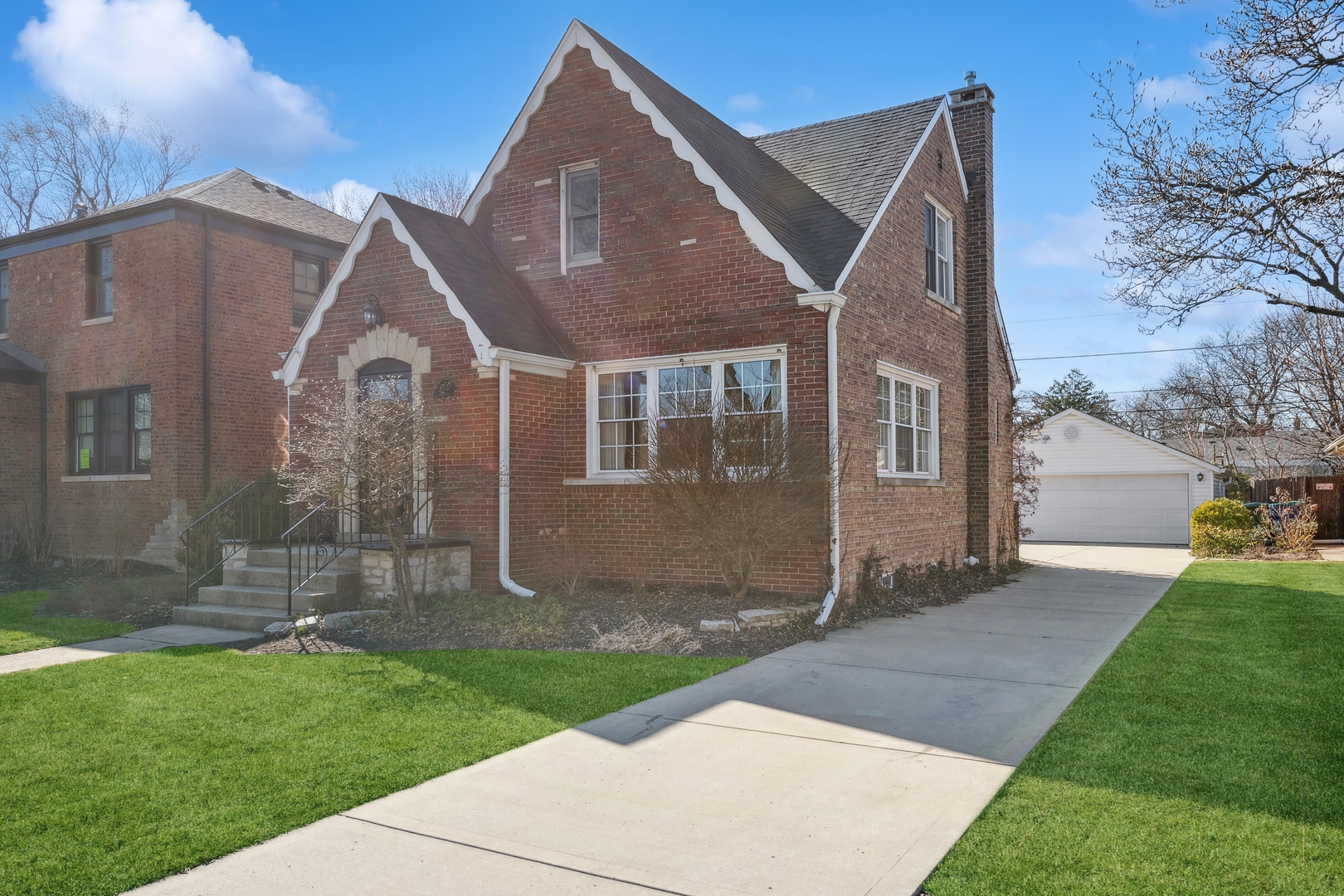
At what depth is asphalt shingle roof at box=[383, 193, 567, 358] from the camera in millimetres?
11766

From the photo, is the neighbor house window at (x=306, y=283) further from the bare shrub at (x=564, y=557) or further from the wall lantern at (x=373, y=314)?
the bare shrub at (x=564, y=557)

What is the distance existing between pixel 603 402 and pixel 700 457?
306 centimetres

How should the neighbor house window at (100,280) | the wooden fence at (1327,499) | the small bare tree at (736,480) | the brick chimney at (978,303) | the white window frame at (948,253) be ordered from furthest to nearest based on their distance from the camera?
the wooden fence at (1327,499) → the neighbor house window at (100,280) → the brick chimney at (978,303) → the white window frame at (948,253) → the small bare tree at (736,480)

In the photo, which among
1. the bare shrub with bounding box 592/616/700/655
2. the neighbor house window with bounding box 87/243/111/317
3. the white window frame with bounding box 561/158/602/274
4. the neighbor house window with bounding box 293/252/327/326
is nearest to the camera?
the bare shrub with bounding box 592/616/700/655

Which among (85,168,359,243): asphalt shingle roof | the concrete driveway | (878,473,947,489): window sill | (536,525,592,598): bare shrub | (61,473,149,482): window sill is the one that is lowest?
the concrete driveway

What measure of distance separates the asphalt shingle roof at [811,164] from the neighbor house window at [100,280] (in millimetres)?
11423

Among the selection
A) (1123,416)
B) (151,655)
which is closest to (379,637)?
(151,655)

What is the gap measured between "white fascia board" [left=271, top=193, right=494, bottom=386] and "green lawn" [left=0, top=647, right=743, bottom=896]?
4.33 metres

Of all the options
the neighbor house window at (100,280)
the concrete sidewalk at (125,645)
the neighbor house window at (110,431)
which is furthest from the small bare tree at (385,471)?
the neighbor house window at (100,280)

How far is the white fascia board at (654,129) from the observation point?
1128 cm

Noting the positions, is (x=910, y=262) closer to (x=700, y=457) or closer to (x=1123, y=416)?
(x=700, y=457)

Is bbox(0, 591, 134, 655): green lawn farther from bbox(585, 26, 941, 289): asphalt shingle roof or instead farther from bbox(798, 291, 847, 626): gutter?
bbox(585, 26, 941, 289): asphalt shingle roof

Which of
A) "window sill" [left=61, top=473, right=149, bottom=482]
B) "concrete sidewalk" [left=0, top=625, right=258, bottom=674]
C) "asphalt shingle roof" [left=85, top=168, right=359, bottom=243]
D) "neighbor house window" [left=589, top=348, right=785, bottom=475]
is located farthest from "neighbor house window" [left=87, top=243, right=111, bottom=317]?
"neighbor house window" [left=589, top=348, right=785, bottom=475]

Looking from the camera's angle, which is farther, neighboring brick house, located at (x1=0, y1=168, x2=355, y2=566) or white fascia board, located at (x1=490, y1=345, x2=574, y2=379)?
neighboring brick house, located at (x1=0, y1=168, x2=355, y2=566)
